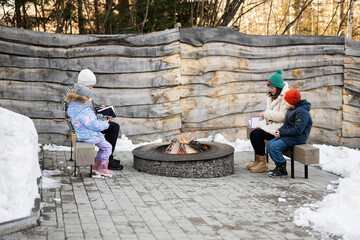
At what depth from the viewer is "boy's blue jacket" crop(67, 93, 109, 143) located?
20.5 feet

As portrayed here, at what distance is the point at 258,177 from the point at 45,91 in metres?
4.49

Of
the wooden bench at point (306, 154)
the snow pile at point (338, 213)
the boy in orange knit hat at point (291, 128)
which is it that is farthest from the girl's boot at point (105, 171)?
the snow pile at point (338, 213)

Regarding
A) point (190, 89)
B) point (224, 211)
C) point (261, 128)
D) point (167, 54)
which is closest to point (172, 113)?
point (190, 89)

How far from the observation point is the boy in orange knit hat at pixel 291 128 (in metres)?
6.55

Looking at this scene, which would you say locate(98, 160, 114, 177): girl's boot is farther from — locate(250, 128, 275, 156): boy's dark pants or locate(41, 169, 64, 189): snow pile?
locate(250, 128, 275, 156): boy's dark pants

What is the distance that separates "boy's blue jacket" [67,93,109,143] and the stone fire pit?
3.09ft

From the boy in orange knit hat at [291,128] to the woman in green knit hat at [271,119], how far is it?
0.74 feet

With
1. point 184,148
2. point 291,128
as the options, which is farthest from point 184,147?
point 291,128

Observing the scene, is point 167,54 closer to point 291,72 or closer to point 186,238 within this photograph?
point 291,72

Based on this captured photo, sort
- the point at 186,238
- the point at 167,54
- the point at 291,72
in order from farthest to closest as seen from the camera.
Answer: the point at 291,72, the point at 167,54, the point at 186,238

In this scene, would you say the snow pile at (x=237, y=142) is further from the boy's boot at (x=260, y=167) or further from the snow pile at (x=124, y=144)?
the boy's boot at (x=260, y=167)

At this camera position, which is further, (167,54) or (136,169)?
(167,54)

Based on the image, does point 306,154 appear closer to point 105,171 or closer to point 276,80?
point 276,80

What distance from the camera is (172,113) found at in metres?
9.30
